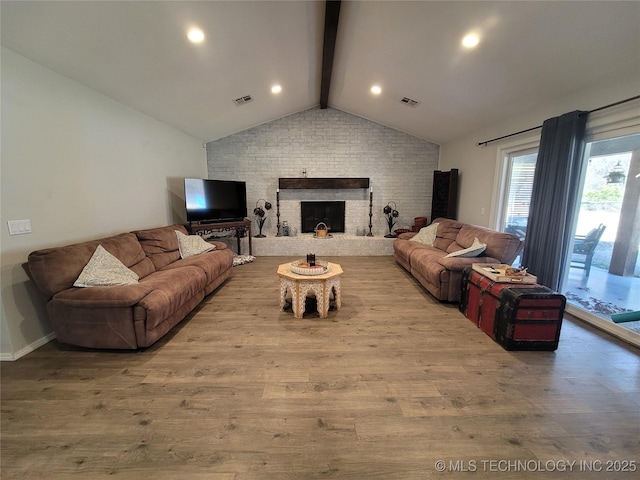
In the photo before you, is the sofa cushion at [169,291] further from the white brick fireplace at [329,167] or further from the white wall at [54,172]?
the white brick fireplace at [329,167]

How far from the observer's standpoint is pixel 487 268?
2732 millimetres

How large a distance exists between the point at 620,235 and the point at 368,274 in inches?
112

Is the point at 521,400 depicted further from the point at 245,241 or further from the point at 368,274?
the point at 245,241

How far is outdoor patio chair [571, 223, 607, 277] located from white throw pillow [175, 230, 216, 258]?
15.5 ft

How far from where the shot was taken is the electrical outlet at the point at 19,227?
2041 millimetres

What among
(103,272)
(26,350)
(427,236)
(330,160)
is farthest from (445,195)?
(26,350)

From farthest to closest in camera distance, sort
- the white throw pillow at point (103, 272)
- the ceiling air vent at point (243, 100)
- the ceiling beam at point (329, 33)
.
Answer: the ceiling air vent at point (243, 100)
the ceiling beam at point (329, 33)
the white throw pillow at point (103, 272)

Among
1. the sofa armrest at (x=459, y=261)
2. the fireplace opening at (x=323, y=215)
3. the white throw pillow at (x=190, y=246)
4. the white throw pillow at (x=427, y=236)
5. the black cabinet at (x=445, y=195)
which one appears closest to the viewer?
the sofa armrest at (x=459, y=261)

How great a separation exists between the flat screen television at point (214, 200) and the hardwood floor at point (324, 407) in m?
2.33

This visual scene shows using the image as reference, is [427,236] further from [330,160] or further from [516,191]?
[330,160]

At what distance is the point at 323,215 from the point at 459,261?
3344 millimetres

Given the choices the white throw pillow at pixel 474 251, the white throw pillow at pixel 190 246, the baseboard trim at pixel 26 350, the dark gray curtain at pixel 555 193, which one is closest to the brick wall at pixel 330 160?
the white throw pillow at pixel 190 246

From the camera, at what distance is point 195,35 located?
2.46m

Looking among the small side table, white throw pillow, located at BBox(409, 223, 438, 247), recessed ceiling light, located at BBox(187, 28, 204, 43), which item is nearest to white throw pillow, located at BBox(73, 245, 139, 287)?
the small side table
